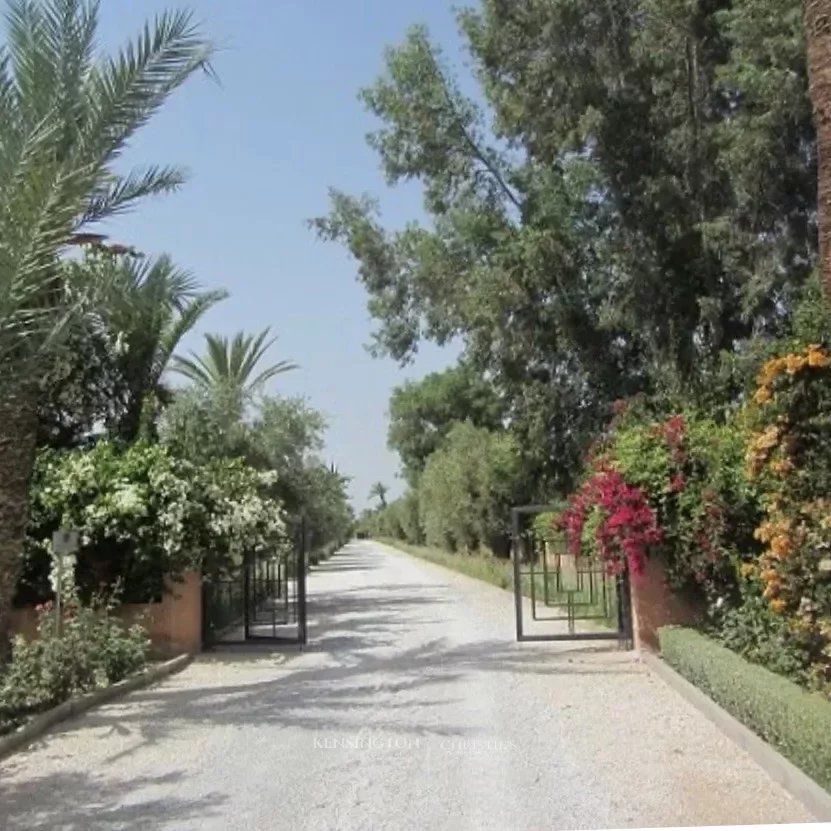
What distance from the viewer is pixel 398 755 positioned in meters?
7.65

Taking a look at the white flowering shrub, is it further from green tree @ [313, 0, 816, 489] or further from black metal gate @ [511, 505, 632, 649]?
green tree @ [313, 0, 816, 489]

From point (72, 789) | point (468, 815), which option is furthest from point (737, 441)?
point (72, 789)

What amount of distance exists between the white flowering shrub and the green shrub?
1.37 meters

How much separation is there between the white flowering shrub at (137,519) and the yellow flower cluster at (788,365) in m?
7.07

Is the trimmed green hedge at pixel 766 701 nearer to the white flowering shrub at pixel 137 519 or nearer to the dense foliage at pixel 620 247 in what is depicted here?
the dense foliage at pixel 620 247

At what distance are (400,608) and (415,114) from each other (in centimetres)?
986

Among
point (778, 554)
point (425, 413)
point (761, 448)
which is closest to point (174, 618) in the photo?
point (761, 448)

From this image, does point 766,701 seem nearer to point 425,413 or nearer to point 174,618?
point 174,618

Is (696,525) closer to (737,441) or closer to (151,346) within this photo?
(737,441)

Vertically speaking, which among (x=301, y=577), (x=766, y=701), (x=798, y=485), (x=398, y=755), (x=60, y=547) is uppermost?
(x=798, y=485)

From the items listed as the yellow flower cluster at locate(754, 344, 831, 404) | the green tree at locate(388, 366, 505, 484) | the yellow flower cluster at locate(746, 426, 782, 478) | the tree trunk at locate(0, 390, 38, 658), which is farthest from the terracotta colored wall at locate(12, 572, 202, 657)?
the green tree at locate(388, 366, 505, 484)

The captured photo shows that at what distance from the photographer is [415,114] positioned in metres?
22.2

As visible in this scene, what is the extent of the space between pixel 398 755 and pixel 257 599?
31.5 feet

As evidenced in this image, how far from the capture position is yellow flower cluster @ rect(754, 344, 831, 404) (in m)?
8.12
